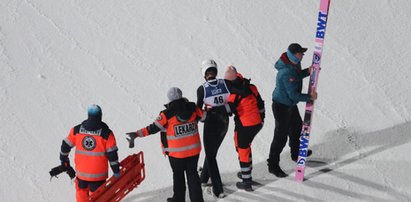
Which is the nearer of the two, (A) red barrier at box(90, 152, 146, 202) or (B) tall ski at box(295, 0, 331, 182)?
(A) red barrier at box(90, 152, 146, 202)

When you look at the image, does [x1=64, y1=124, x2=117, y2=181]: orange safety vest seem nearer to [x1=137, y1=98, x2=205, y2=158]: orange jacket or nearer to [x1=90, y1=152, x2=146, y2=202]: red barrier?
[x1=90, y1=152, x2=146, y2=202]: red barrier

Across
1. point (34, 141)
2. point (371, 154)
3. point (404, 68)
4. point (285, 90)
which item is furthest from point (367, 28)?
point (34, 141)

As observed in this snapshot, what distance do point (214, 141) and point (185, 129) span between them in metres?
0.72

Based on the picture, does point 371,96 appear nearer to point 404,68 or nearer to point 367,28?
point 404,68

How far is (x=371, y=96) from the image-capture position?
408 inches

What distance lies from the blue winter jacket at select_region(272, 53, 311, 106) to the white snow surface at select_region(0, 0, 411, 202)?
119 centimetres

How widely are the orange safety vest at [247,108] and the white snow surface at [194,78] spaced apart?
1053mm

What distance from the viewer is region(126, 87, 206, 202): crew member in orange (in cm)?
729

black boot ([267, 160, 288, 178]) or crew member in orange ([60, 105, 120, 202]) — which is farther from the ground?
crew member in orange ([60, 105, 120, 202])

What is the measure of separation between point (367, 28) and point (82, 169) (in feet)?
23.6

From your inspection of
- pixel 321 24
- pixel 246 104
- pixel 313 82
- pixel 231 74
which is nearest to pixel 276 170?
pixel 246 104

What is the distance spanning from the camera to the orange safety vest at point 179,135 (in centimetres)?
730

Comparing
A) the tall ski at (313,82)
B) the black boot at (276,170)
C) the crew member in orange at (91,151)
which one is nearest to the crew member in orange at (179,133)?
the crew member in orange at (91,151)

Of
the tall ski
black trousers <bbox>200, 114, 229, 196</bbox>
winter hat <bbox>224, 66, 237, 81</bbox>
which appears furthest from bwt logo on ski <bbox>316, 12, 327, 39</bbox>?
black trousers <bbox>200, 114, 229, 196</bbox>
